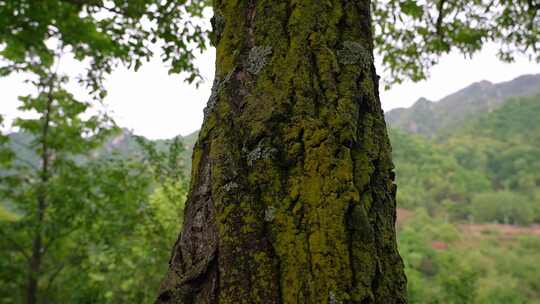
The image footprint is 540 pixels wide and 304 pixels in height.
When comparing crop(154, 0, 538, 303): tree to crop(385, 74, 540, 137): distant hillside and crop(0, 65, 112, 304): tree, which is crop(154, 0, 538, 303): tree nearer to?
crop(0, 65, 112, 304): tree

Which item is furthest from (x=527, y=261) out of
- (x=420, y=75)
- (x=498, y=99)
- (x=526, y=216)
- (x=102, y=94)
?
(x=498, y=99)

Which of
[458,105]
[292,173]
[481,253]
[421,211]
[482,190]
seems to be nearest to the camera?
[292,173]

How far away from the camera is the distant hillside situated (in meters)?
134

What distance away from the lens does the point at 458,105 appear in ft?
483

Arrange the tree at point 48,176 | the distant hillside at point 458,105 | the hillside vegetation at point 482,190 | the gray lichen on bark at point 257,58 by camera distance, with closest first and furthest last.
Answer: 1. the gray lichen on bark at point 257,58
2. the tree at point 48,176
3. the hillside vegetation at point 482,190
4. the distant hillside at point 458,105

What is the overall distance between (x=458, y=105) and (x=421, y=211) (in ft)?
308

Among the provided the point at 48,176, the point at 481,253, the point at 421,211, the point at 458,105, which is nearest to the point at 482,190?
the point at 421,211

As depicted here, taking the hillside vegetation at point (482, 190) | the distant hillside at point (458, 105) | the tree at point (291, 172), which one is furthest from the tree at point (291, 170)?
the distant hillside at point (458, 105)

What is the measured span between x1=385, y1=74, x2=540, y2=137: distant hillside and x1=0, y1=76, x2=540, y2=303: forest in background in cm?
67

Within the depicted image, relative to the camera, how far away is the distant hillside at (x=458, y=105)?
440ft

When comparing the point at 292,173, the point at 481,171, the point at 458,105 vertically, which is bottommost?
the point at 481,171

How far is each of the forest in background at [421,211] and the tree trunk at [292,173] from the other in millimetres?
7287

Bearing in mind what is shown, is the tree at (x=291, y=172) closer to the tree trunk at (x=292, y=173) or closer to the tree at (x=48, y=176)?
the tree trunk at (x=292, y=173)

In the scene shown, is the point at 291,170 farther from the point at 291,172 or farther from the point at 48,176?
the point at 48,176
